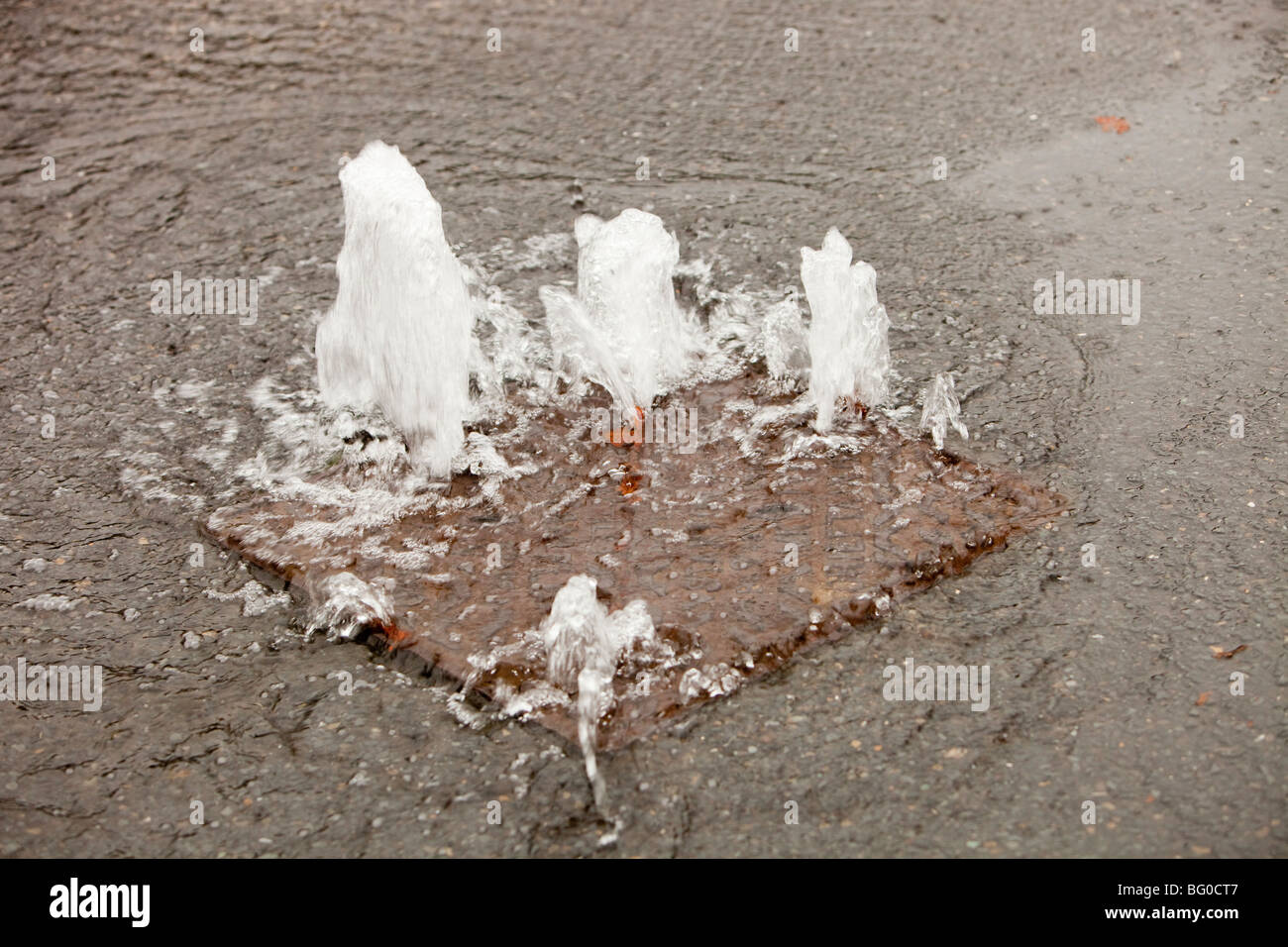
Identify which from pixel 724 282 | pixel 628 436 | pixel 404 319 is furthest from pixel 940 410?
pixel 404 319

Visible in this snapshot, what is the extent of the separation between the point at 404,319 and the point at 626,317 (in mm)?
628

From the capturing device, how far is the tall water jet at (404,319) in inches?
136

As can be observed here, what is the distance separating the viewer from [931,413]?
349cm

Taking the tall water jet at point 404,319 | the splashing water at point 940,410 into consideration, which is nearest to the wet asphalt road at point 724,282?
the splashing water at point 940,410

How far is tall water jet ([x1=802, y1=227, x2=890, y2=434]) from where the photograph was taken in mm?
3533

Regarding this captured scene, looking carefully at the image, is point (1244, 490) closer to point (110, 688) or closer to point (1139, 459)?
point (1139, 459)

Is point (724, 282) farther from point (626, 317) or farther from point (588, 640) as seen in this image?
point (588, 640)

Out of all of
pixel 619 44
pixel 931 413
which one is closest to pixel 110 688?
pixel 931 413

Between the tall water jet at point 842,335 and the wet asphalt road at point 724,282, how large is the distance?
218 mm

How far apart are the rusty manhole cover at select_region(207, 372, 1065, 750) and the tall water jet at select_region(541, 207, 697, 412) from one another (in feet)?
0.67

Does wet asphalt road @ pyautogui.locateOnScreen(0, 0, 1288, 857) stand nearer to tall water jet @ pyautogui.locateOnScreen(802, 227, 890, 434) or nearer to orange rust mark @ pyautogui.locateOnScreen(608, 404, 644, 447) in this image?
tall water jet @ pyautogui.locateOnScreen(802, 227, 890, 434)

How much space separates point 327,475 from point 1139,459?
2018 millimetres
